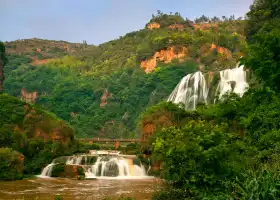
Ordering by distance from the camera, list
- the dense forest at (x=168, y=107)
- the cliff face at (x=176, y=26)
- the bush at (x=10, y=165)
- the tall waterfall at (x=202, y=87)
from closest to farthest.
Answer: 1. the dense forest at (x=168, y=107)
2. the bush at (x=10, y=165)
3. the tall waterfall at (x=202, y=87)
4. the cliff face at (x=176, y=26)

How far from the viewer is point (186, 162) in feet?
35.7

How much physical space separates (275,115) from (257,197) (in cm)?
996

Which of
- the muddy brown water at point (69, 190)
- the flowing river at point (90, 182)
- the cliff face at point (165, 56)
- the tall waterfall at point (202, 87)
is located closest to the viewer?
the muddy brown water at point (69, 190)

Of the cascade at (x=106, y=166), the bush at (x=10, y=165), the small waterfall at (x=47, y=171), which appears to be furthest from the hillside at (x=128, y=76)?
the bush at (x=10, y=165)

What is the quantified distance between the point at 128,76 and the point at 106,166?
152 feet

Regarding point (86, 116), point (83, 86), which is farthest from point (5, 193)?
point (83, 86)

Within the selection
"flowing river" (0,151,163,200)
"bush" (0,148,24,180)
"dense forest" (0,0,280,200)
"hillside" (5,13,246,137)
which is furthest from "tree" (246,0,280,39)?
"bush" (0,148,24,180)

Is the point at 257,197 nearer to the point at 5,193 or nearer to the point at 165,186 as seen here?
the point at 165,186

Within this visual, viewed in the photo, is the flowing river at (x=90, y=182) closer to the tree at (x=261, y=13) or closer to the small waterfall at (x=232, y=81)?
the small waterfall at (x=232, y=81)

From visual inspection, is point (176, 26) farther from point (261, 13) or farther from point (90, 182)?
point (90, 182)

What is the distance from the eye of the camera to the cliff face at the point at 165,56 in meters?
63.7

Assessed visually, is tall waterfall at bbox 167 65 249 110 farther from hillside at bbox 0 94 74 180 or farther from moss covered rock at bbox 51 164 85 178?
moss covered rock at bbox 51 164 85 178

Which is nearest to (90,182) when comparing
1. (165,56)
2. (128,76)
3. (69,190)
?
(69,190)

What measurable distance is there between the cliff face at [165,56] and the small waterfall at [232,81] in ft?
87.3
